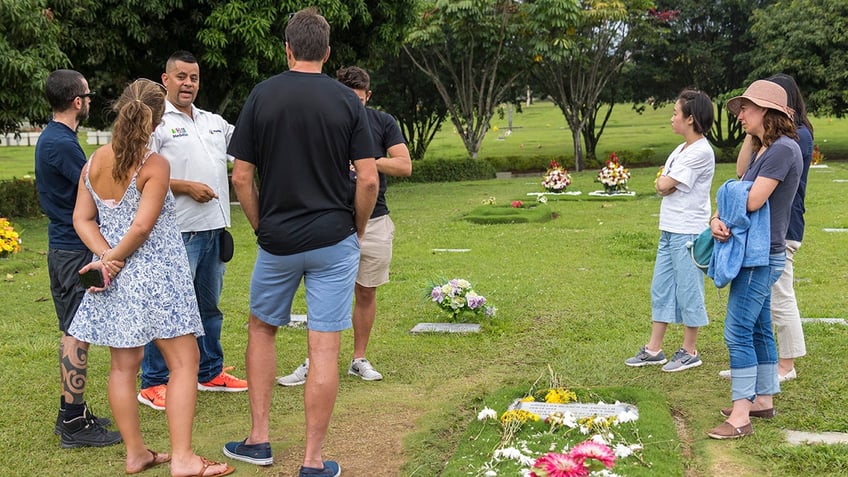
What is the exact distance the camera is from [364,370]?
18.8 feet

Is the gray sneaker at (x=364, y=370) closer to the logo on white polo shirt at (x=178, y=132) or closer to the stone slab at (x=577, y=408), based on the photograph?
the stone slab at (x=577, y=408)

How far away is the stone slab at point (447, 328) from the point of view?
22.7 ft

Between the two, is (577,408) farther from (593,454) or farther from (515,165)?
(515,165)

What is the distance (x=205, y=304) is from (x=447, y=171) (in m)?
23.2

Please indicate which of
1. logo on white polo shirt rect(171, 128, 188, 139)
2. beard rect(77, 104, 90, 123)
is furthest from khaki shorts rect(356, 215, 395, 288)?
beard rect(77, 104, 90, 123)

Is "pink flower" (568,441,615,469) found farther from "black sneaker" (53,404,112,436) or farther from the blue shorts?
"black sneaker" (53,404,112,436)

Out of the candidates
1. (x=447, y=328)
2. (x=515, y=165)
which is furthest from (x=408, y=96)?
(x=447, y=328)

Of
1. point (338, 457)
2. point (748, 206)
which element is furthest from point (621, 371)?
point (338, 457)

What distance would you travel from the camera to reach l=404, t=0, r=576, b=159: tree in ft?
88.5

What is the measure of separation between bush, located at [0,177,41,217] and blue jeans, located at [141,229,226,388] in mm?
13755

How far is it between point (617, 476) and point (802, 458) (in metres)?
1.00

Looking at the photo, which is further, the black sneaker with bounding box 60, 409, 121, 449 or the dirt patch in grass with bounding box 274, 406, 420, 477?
the black sneaker with bounding box 60, 409, 121, 449

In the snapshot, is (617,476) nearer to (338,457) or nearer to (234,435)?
(338,457)

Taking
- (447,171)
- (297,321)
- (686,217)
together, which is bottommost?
(447,171)
